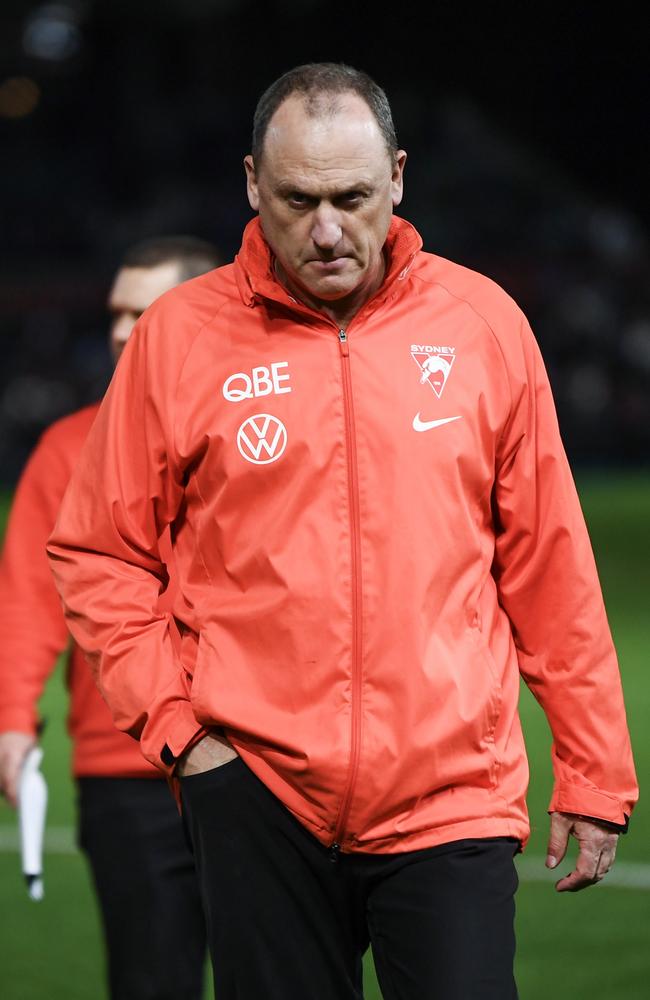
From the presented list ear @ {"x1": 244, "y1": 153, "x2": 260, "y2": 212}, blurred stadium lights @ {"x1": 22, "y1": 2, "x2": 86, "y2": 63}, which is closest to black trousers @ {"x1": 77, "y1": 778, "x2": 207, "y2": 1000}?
ear @ {"x1": 244, "y1": 153, "x2": 260, "y2": 212}

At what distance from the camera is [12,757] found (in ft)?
12.7

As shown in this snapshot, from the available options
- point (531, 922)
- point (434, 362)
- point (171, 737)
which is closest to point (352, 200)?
point (434, 362)

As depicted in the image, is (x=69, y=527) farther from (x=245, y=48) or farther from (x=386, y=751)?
(x=245, y=48)

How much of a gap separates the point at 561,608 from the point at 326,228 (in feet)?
2.57

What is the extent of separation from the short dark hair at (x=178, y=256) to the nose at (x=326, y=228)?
4.49 ft

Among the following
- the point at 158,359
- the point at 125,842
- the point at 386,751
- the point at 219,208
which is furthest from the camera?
the point at 219,208

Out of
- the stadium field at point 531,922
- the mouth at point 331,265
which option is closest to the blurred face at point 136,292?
the mouth at point 331,265

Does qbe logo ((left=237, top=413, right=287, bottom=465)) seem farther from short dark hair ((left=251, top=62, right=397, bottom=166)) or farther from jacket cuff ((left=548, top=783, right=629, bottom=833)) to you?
jacket cuff ((left=548, top=783, right=629, bottom=833))

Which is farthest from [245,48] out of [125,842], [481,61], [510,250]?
[125,842]

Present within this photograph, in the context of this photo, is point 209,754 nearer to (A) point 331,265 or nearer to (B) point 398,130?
(A) point 331,265

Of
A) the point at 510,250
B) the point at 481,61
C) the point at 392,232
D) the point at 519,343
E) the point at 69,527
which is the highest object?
the point at 481,61

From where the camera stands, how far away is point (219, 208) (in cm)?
2788

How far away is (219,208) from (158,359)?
2554cm

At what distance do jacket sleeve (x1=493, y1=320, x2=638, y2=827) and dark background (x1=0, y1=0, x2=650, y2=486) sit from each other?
22.9m
